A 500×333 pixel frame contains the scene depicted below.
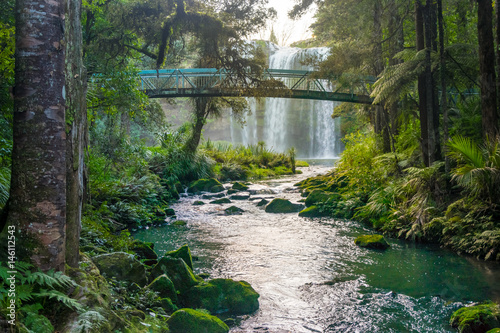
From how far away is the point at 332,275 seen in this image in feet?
20.7

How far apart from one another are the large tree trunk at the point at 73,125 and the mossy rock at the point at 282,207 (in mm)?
8846

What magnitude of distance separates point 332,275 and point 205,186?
11.0 metres

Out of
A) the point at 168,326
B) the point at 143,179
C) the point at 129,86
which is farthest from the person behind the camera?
the point at 143,179

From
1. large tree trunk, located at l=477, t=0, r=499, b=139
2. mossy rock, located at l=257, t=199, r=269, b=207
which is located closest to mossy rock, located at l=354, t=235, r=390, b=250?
large tree trunk, located at l=477, t=0, r=499, b=139

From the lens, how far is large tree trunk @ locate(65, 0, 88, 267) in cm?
331

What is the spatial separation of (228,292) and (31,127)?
127 inches

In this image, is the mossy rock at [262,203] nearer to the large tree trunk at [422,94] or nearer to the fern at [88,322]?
the large tree trunk at [422,94]

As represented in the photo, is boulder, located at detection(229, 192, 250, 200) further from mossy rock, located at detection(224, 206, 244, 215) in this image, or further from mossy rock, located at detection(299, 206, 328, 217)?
mossy rock, located at detection(299, 206, 328, 217)

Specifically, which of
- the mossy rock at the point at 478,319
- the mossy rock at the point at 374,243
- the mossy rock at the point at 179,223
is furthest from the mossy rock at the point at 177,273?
the mossy rock at the point at 179,223

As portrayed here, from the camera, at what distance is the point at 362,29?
49.2ft

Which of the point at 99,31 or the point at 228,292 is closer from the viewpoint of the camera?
the point at 228,292

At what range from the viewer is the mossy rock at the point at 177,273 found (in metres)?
5.05

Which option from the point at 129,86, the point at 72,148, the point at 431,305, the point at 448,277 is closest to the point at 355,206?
the point at 448,277

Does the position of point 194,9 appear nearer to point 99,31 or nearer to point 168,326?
point 99,31
